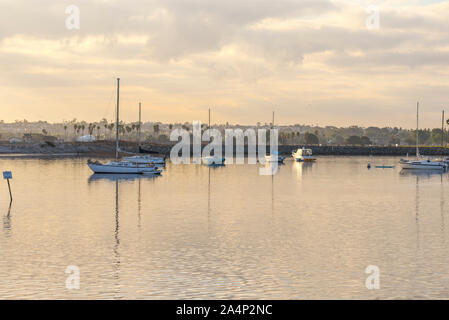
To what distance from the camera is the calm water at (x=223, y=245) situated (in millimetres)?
21734

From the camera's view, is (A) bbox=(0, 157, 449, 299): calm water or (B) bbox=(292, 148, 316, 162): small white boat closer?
(A) bbox=(0, 157, 449, 299): calm water

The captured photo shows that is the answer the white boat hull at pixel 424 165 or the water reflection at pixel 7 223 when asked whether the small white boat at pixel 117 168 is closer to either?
the water reflection at pixel 7 223

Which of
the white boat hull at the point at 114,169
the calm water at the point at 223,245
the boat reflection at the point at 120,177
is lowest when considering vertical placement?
the calm water at the point at 223,245

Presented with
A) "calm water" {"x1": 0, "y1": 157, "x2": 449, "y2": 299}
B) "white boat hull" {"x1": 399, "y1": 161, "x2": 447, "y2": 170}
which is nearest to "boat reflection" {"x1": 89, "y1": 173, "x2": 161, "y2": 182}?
"calm water" {"x1": 0, "y1": 157, "x2": 449, "y2": 299}

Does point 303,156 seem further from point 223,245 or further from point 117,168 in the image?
point 223,245

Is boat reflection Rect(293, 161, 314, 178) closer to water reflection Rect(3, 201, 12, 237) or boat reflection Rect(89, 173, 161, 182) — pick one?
boat reflection Rect(89, 173, 161, 182)

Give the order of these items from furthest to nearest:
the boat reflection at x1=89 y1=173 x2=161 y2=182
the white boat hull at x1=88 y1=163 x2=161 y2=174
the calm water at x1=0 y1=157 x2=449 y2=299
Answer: the white boat hull at x1=88 y1=163 x2=161 y2=174 < the boat reflection at x1=89 y1=173 x2=161 y2=182 < the calm water at x1=0 y1=157 x2=449 y2=299

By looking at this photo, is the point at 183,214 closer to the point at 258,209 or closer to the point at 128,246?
the point at 258,209

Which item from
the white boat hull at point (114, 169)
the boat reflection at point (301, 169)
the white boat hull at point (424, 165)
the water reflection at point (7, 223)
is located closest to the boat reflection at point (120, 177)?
the white boat hull at point (114, 169)

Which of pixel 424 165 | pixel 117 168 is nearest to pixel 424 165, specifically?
pixel 424 165

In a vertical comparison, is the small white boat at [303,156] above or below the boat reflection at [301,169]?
above

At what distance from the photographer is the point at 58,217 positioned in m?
41.1

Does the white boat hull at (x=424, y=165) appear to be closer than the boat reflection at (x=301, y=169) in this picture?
No

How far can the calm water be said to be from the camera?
21734 mm
